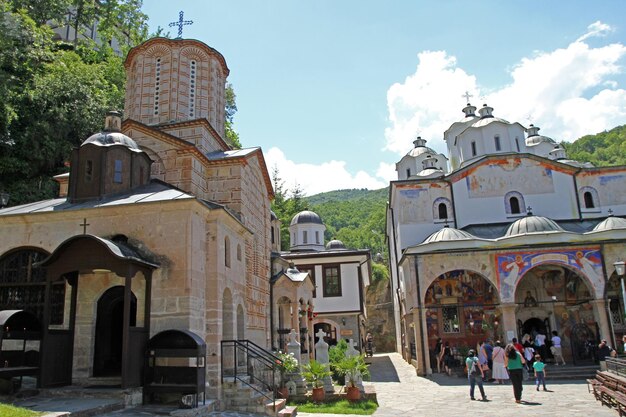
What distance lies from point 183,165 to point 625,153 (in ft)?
194

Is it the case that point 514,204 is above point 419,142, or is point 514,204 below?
below

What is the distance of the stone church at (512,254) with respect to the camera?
1819 centimetres

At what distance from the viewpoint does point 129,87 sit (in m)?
15.8

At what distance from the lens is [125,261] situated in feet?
27.9

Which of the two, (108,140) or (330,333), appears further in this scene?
(330,333)

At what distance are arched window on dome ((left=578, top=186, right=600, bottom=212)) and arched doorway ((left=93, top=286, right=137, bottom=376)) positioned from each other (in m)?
22.1

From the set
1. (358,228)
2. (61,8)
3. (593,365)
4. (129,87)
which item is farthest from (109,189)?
(358,228)

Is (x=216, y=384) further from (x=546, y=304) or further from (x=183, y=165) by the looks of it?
(x=546, y=304)

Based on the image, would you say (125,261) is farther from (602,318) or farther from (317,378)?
(602,318)

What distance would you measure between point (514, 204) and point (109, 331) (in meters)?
19.8

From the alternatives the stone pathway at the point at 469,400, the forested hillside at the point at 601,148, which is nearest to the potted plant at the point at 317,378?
the stone pathway at the point at 469,400

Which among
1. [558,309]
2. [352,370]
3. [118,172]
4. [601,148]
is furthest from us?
[601,148]

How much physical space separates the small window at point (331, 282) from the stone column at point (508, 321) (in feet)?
31.9

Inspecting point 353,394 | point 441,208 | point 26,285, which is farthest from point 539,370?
point 26,285
